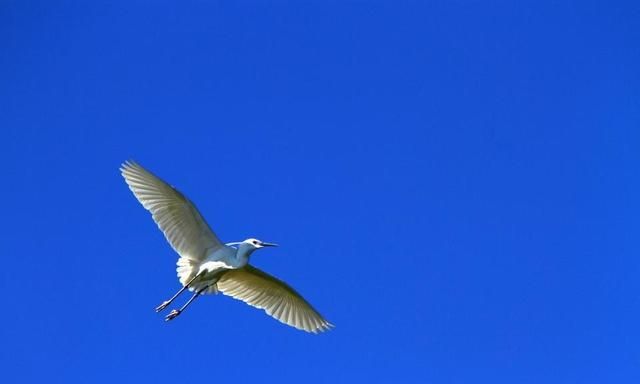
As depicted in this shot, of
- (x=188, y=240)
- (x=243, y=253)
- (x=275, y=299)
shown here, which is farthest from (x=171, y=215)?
(x=275, y=299)

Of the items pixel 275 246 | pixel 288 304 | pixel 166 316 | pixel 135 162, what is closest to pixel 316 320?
pixel 288 304

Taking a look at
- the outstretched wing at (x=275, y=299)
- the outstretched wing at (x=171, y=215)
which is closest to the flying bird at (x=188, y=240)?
the outstretched wing at (x=171, y=215)

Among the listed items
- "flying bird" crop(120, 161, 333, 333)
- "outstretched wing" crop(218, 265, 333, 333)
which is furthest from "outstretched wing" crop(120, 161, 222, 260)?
"outstretched wing" crop(218, 265, 333, 333)

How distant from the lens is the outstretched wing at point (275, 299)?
19516mm

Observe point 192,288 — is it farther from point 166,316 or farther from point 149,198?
point 149,198

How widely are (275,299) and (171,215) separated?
296 cm

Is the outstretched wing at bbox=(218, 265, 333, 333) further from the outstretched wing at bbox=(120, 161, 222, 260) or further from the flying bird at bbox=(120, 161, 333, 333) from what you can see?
the outstretched wing at bbox=(120, 161, 222, 260)

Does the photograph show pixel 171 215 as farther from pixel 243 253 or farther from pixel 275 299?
pixel 275 299

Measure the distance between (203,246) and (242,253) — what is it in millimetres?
801

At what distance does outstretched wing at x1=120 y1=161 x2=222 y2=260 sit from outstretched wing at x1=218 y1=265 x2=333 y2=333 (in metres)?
1.17

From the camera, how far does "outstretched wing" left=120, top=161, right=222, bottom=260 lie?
18.4 meters

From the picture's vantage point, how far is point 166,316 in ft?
61.2

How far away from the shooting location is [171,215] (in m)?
18.5

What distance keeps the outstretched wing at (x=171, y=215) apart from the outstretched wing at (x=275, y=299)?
46.1 inches
